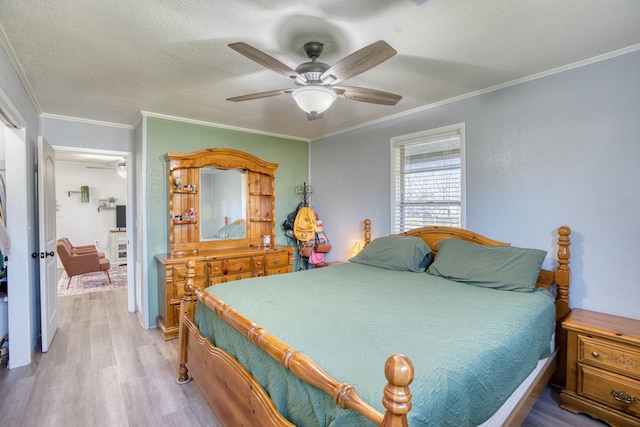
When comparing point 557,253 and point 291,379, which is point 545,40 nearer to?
point 557,253

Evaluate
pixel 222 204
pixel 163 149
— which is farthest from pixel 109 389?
pixel 163 149

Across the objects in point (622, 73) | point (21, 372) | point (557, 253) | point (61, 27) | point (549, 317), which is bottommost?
point (21, 372)

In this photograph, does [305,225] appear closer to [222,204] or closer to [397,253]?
[222,204]

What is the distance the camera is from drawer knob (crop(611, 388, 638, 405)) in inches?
73.5

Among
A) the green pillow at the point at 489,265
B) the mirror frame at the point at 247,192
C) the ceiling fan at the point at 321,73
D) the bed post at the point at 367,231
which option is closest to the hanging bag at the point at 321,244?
the mirror frame at the point at 247,192

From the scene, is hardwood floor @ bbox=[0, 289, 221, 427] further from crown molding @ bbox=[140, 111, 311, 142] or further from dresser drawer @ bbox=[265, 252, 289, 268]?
crown molding @ bbox=[140, 111, 311, 142]

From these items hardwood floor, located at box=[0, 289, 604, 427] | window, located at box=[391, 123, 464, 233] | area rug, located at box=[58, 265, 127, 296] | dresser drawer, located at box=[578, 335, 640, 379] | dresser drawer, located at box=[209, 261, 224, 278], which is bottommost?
hardwood floor, located at box=[0, 289, 604, 427]

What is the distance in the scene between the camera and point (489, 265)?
248 cm

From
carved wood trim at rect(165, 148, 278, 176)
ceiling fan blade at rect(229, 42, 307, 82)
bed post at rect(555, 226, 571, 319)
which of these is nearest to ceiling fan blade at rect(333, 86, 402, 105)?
ceiling fan blade at rect(229, 42, 307, 82)

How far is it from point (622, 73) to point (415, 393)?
8.75 ft

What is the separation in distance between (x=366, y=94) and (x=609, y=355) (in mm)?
2317

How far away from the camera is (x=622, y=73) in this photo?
2.16m

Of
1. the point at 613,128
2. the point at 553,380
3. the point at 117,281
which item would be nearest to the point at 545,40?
the point at 613,128

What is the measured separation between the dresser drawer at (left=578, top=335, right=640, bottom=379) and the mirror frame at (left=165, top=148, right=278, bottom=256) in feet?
11.2
